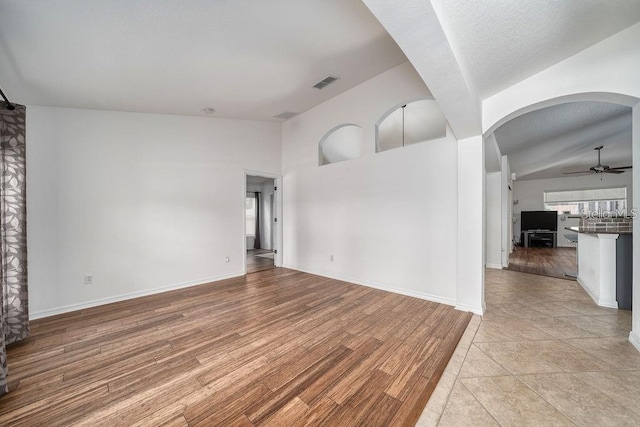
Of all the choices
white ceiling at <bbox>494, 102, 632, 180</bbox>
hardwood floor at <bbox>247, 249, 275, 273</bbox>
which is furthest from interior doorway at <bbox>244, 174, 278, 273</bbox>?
white ceiling at <bbox>494, 102, 632, 180</bbox>

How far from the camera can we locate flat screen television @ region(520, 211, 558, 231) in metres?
8.87

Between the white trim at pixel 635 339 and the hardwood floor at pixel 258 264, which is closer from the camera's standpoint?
the white trim at pixel 635 339

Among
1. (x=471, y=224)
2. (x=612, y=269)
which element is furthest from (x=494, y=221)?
(x=471, y=224)

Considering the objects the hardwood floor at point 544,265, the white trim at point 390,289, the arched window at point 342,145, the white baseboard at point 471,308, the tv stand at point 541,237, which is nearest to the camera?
the white baseboard at point 471,308

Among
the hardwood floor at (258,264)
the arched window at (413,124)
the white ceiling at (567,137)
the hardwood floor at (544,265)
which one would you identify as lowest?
the hardwood floor at (544,265)

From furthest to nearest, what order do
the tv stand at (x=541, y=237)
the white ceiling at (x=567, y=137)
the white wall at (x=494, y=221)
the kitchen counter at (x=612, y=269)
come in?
the tv stand at (x=541, y=237) → the white wall at (x=494, y=221) → the white ceiling at (x=567, y=137) → the kitchen counter at (x=612, y=269)

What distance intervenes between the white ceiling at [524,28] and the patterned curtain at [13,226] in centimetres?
362

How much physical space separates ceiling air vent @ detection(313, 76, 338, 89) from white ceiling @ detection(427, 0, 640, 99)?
1.82m

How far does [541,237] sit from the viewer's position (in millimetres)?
8875

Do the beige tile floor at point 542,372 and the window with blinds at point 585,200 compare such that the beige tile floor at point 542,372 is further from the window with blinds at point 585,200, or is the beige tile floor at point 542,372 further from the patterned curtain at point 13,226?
the window with blinds at point 585,200

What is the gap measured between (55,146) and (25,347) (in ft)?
7.31

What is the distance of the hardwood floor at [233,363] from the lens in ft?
4.73

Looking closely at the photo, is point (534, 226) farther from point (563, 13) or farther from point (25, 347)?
point (25, 347)

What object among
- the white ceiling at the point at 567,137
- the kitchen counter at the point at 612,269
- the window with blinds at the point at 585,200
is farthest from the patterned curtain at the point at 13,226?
the window with blinds at the point at 585,200
